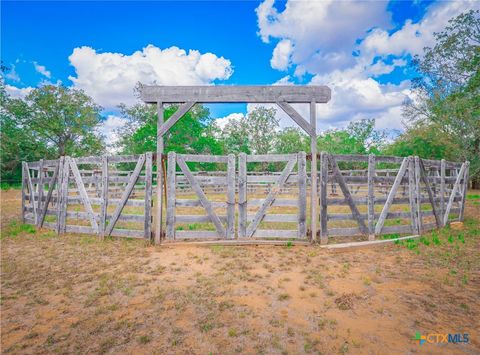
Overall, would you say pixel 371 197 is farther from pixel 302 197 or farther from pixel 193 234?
pixel 193 234

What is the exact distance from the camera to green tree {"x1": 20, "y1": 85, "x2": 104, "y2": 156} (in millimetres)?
32594

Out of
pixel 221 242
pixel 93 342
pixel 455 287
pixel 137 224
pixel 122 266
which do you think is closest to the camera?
pixel 93 342

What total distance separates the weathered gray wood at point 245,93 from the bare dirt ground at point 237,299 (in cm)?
375

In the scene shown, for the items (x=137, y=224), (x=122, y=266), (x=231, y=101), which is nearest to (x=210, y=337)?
(x=122, y=266)

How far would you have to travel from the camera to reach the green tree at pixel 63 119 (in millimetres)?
32594

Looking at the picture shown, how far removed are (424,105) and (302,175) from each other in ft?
87.7

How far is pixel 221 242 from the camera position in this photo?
6559mm

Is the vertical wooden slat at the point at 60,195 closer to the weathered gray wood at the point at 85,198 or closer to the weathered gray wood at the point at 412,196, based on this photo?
the weathered gray wood at the point at 85,198

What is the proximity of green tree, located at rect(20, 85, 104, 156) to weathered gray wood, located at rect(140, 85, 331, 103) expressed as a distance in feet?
109

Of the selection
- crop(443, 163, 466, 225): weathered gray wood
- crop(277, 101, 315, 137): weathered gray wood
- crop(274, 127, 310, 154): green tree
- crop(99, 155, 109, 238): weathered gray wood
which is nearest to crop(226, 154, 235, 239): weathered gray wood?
crop(277, 101, 315, 137): weathered gray wood

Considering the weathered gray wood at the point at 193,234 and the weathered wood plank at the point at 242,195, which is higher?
the weathered wood plank at the point at 242,195

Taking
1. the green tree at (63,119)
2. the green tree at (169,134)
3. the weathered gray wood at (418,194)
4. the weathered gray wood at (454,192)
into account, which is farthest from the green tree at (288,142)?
the weathered gray wood at (418,194)

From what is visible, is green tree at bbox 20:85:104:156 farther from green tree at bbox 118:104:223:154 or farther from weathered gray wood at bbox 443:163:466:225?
weathered gray wood at bbox 443:163:466:225

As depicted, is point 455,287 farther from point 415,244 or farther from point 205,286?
point 205,286
